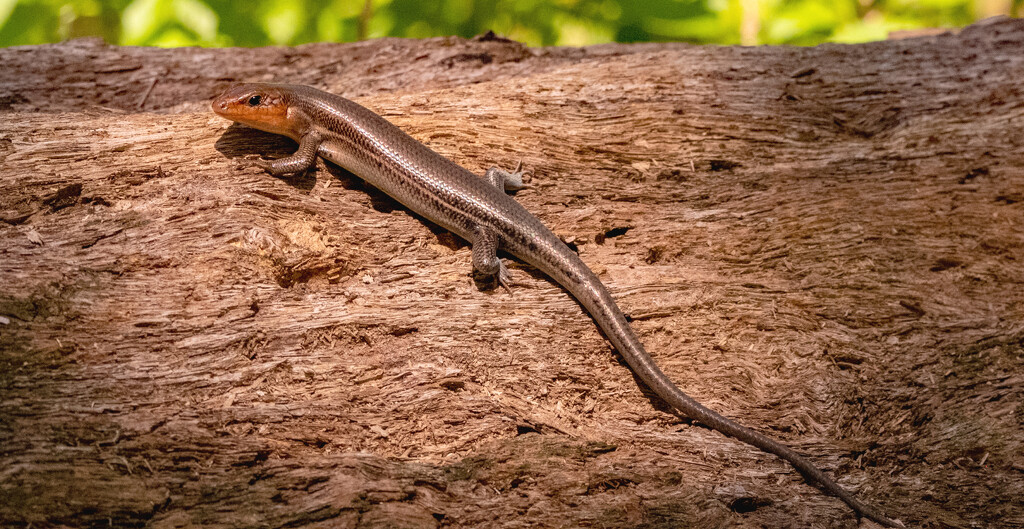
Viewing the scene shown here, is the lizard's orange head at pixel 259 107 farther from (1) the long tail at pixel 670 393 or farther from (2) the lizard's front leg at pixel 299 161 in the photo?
(1) the long tail at pixel 670 393

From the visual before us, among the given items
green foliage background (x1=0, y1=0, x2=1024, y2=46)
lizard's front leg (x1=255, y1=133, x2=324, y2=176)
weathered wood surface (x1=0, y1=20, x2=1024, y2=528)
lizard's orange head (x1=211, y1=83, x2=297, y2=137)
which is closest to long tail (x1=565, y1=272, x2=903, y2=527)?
weathered wood surface (x1=0, y1=20, x2=1024, y2=528)

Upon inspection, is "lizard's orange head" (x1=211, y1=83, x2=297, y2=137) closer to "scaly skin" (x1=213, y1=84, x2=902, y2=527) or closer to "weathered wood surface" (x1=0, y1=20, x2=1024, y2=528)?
"scaly skin" (x1=213, y1=84, x2=902, y2=527)

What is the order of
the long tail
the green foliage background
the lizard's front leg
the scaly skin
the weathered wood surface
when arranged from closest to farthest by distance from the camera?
the weathered wood surface → the long tail → the scaly skin → the lizard's front leg → the green foliage background

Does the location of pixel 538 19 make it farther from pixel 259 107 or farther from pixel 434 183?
pixel 259 107

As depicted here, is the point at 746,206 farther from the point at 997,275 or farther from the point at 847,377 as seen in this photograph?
the point at 997,275

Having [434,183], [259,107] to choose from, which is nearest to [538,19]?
[434,183]

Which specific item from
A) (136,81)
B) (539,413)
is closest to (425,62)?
(136,81)
